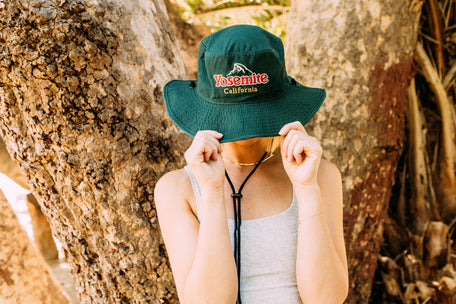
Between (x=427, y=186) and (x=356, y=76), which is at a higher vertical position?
(x=356, y=76)

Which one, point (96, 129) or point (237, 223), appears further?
point (96, 129)

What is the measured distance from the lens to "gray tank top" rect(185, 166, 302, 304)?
59.2 inches

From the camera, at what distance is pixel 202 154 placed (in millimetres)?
1406

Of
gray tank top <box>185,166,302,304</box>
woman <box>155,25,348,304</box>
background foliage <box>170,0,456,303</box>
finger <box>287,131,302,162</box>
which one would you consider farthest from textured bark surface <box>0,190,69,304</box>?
background foliage <box>170,0,456,303</box>

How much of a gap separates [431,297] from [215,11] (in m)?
4.12

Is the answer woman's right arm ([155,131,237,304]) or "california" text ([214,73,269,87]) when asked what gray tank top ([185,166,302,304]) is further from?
"california" text ([214,73,269,87])

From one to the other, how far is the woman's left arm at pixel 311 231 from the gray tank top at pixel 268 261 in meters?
0.06

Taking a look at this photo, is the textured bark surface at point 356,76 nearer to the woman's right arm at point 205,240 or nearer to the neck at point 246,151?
the neck at point 246,151

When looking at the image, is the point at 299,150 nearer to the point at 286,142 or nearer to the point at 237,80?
the point at 286,142

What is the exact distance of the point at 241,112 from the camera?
138 cm

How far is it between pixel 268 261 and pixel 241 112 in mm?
608

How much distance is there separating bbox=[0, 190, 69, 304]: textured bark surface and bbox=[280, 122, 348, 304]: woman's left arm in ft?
4.95

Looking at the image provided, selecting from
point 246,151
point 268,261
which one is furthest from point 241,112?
point 268,261

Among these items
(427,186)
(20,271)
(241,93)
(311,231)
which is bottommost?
(427,186)
